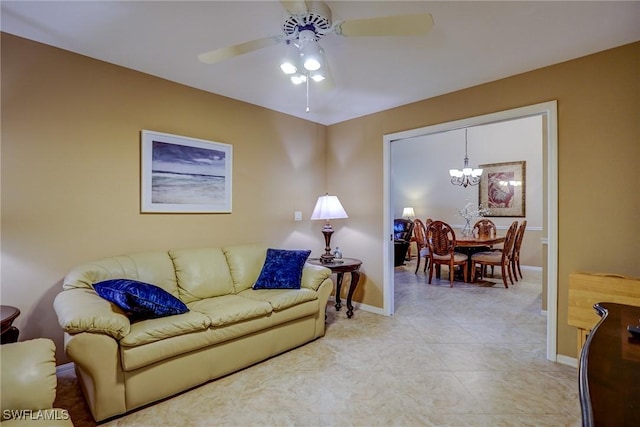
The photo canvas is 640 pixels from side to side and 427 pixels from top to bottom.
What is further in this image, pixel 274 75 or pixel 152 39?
pixel 274 75

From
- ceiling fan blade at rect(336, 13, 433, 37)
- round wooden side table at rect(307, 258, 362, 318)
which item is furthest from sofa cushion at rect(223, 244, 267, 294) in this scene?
ceiling fan blade at rect(336, 13, 433, 37)

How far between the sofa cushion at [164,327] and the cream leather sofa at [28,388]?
0.67 meters

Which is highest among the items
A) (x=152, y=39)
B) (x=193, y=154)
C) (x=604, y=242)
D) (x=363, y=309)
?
(x=152, y=39)

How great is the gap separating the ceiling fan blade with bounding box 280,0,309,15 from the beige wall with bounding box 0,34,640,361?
1.84 meters

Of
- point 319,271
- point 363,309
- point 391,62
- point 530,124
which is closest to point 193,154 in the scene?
point 319,271

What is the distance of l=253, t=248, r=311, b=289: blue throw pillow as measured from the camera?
3004 mm

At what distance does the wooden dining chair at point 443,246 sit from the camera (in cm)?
518

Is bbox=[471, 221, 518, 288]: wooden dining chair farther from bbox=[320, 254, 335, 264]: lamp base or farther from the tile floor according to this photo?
bbox=[320, 254, 335, 264]: lamp base

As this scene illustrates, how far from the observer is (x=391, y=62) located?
2.61 meters

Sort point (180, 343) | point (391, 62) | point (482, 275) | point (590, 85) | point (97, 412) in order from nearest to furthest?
point (97, 412), point (180, 343), point (590, 85), point (391, 62), point (482, 275)

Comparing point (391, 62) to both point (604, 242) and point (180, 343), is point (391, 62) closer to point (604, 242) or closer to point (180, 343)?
point (604, 242)

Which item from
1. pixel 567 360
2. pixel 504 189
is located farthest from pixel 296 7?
Result: pixel 504 189

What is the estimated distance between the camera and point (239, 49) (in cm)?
191

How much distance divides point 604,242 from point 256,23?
9.90 ft
